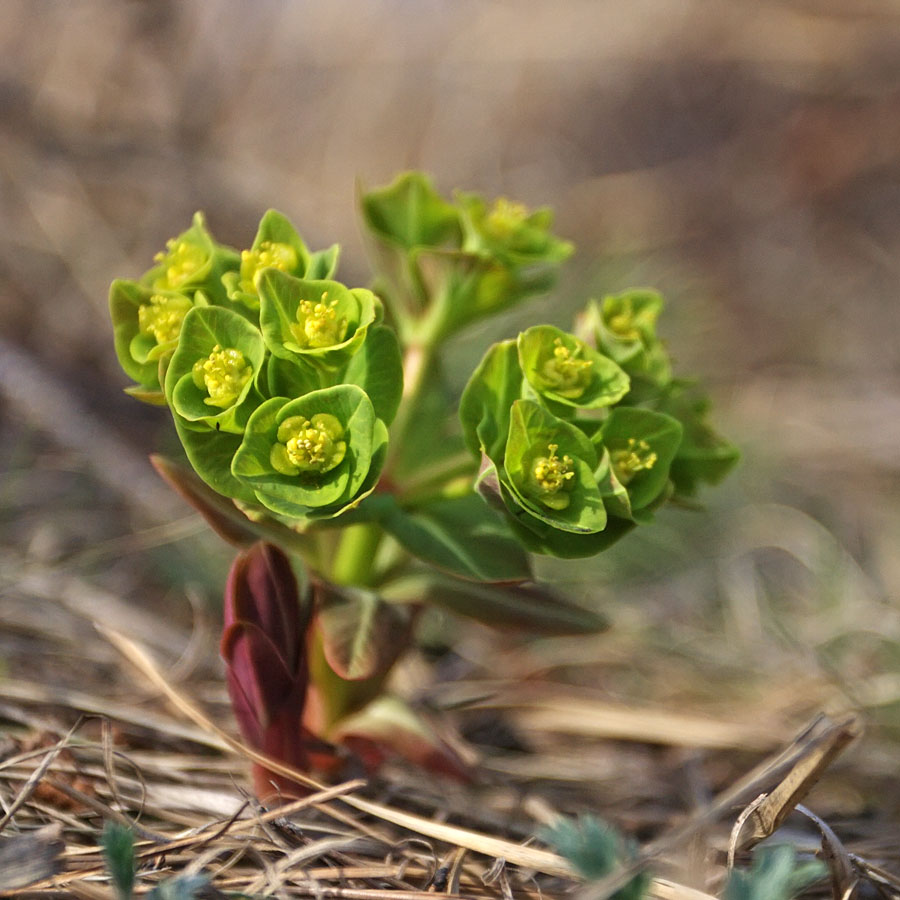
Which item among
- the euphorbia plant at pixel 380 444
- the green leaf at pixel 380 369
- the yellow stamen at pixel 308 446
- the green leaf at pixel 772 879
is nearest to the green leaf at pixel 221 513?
the euphorbia plant at pixel 380 444

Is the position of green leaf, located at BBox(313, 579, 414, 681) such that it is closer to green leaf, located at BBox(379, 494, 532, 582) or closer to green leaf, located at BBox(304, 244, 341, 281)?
green leaf, located at BBox(379, 494, 532, 582)

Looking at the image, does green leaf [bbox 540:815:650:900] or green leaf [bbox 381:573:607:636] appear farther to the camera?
green leaf [bbox 381:573:607:636]

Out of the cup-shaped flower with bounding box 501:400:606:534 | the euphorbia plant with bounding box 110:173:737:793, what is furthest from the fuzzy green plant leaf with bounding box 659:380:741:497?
the cup-shaped flower with bounding box 501:400:606:534

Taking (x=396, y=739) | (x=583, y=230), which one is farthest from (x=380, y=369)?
(x=583, y=230)

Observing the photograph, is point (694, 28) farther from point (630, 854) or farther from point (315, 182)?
point (630, 854)

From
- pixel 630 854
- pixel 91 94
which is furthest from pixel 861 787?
pixel 91 94

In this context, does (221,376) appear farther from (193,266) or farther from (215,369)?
(193,266)
